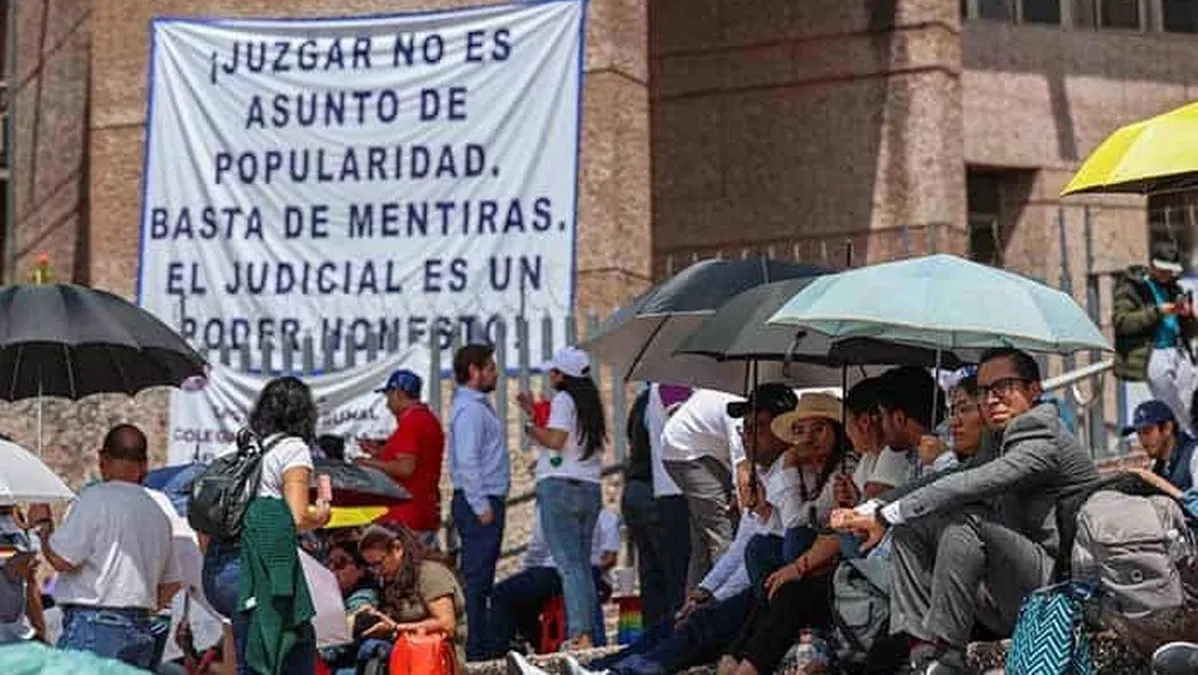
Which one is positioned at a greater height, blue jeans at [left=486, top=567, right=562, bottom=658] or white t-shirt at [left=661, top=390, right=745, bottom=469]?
white t-shirt at [left=661, top=390, right=745, bottom=469]

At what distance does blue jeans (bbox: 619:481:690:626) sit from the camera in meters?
13.7

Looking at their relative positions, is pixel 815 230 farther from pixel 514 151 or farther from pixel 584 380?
pixel 584 380

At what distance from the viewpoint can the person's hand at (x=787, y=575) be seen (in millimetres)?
10516

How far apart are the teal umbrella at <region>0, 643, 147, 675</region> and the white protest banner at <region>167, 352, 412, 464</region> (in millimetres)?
12082

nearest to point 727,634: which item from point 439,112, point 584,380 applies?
point 584,380

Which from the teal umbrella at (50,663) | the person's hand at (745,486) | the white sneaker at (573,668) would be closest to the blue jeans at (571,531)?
the person's hand at (745,486)

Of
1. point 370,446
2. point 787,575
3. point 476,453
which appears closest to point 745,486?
point 787,575

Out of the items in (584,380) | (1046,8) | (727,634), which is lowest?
(727,634)

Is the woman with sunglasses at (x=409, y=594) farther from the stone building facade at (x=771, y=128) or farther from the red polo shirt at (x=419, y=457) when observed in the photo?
the stone building facade at (x=771, y=128)

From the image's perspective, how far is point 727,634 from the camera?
11.1 m

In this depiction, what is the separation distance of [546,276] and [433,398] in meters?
1.18

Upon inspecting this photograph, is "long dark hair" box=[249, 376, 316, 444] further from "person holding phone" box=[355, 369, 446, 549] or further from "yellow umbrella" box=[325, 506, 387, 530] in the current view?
"person holding phone" box=[355, 369, 446, 549]

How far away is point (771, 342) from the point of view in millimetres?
11547

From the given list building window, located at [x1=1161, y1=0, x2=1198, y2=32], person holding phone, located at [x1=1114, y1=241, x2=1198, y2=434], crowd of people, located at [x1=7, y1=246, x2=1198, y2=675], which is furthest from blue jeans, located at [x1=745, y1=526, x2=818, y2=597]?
building window, located at [x1=1161, y1=0, x2=1198, y2=32]
